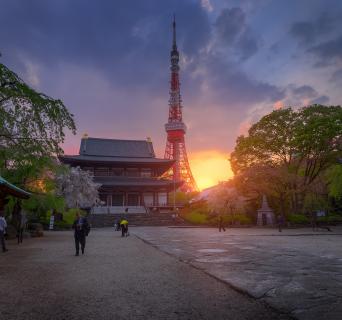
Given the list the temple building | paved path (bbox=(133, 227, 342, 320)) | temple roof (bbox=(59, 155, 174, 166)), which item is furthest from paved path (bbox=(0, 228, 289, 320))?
temple roof (bbox=(59, 155, 174, 166))

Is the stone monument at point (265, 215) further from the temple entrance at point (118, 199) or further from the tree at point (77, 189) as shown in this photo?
the temple entrance at point (118, 199)

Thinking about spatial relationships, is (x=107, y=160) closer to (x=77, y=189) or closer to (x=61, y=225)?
(x=77, y=189)

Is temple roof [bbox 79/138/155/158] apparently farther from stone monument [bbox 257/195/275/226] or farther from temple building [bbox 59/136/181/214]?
stone monument [bbox 257/195/275/226]

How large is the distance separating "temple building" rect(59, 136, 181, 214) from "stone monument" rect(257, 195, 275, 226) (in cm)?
1683

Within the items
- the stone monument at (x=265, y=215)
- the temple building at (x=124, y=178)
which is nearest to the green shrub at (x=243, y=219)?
the stone monument at (x=265, y=215)

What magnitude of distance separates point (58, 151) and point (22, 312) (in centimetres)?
887

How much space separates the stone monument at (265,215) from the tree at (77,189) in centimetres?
2161

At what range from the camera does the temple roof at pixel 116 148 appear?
5582 centimetres

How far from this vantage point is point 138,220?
1577 inches

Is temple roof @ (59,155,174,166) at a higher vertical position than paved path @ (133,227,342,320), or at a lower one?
higher

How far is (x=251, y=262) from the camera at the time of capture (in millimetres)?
8688

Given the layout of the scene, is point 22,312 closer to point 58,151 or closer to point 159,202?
point 58,151

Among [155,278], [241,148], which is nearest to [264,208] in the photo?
[241,148]

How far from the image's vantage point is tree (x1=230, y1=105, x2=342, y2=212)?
31.0 meters
